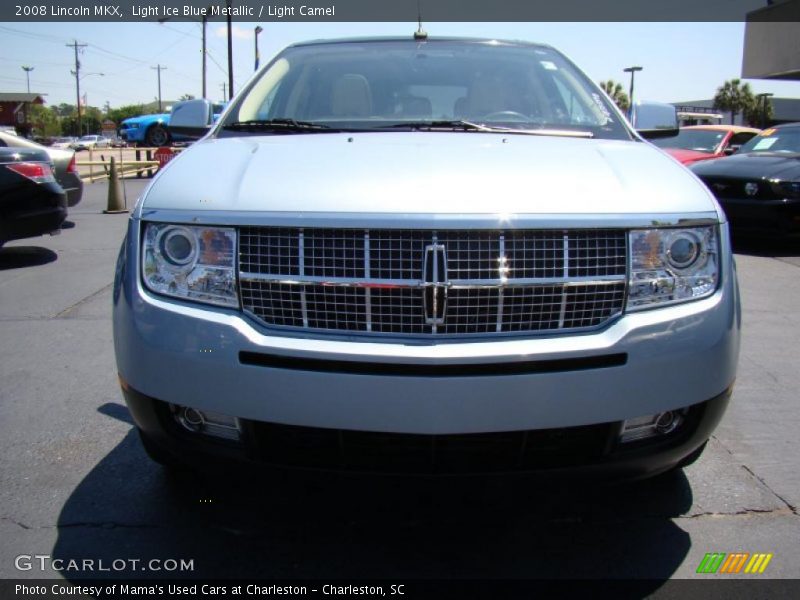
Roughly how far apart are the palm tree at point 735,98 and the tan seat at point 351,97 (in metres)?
90.4

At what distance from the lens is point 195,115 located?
3.95 metres

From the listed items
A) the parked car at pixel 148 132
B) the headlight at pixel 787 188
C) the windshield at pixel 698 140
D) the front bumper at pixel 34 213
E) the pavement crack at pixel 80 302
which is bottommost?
the pavement crack at pixel 80 302

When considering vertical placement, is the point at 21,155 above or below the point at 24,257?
above

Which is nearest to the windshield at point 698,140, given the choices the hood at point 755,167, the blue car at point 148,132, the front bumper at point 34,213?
the hood at point 755,167

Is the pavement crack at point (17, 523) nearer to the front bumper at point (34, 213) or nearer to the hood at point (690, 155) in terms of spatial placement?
the front bumper at point (34, 213)

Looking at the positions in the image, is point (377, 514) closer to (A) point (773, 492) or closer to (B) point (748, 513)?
(B) point (748, 513)

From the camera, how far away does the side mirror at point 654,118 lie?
3.85 meters

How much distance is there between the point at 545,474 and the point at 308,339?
2.55ft

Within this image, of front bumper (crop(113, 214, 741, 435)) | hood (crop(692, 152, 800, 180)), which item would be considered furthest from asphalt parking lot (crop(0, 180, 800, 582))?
hood (crop(692, 152, 800, 180))

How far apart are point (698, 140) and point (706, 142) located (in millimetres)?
150

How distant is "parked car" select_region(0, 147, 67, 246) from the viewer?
7316 mm

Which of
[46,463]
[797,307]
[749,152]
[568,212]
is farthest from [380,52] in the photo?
[749,152]

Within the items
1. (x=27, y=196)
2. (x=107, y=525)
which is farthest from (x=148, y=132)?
(x=107, y=525)

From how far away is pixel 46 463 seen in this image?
3.07 m
